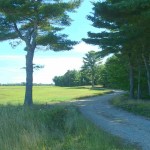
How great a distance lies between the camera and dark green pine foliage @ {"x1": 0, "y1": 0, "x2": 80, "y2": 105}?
90.7ft

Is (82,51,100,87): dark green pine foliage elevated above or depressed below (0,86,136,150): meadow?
above

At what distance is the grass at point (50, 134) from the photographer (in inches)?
446

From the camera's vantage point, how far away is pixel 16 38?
31.2 meters

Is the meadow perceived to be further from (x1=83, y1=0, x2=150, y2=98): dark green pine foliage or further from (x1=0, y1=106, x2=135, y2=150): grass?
(x1=83, y1=0, x2=150, y2=98): dark green pine foliage

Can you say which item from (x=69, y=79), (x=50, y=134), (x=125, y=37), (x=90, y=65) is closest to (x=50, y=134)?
(x=50, y=134)

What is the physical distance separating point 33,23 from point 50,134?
17.9 meters

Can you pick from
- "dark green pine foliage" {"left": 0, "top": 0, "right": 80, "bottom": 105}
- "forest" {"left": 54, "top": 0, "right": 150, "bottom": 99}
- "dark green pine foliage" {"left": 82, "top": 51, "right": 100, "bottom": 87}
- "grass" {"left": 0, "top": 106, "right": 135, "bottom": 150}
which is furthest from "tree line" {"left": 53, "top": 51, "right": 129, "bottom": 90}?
"grass" {"left": 0, "top": 106, "right": 135, "bottom": 150}

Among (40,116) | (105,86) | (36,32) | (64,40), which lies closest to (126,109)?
(64,40)

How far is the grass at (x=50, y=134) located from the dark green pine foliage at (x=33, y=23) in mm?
12421

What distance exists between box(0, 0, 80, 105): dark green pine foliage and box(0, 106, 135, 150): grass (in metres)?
12.4

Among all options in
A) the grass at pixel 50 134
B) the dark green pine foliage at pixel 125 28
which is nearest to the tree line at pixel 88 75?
the dark green pine foliage at pixel 125 28

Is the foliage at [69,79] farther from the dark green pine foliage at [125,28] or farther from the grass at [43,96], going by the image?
the dark green pine foliage at [125,28]

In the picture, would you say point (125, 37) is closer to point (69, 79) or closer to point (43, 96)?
point (43, 96)

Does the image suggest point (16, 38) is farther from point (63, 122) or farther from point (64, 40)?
point (63, 122)
